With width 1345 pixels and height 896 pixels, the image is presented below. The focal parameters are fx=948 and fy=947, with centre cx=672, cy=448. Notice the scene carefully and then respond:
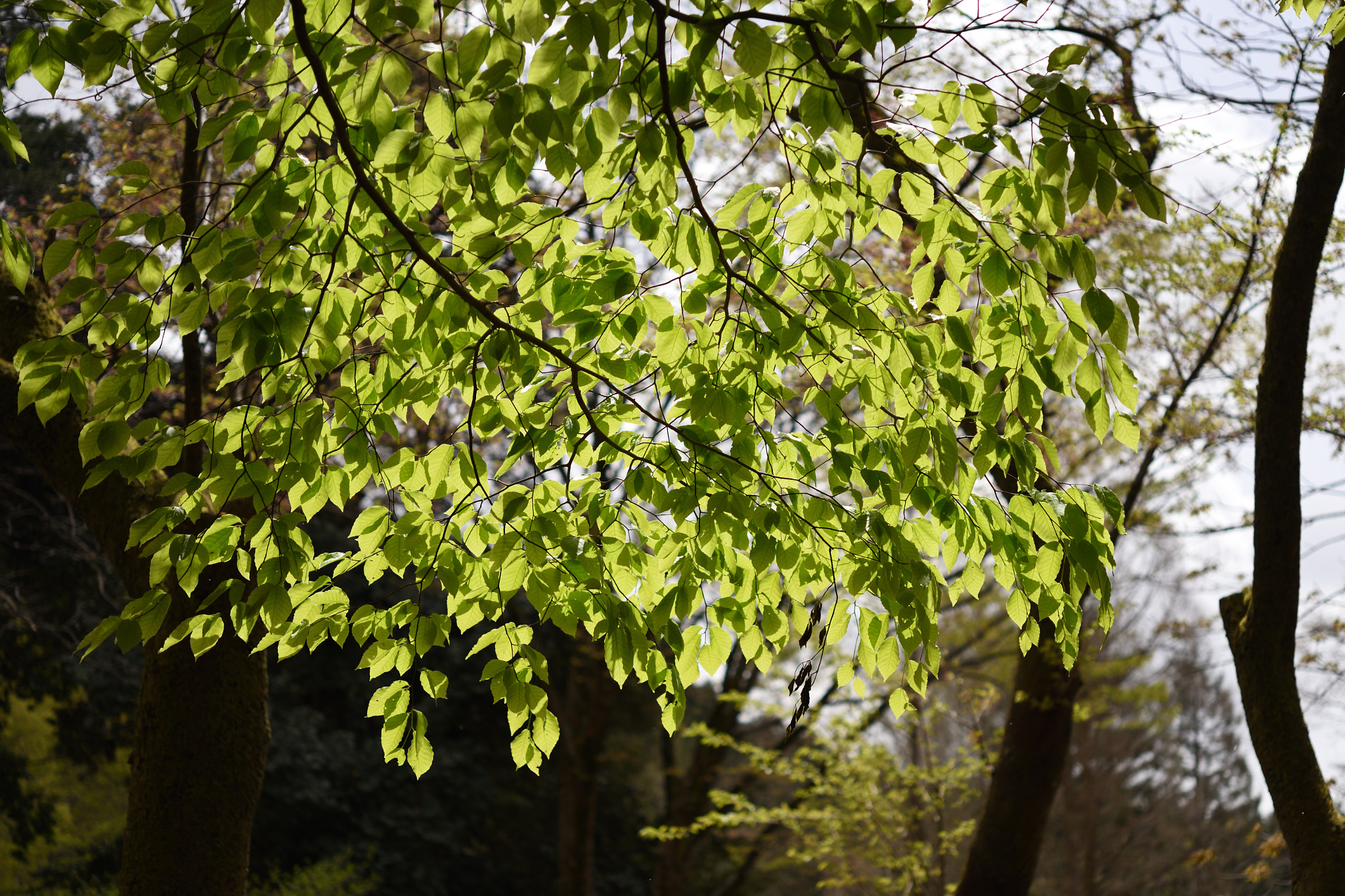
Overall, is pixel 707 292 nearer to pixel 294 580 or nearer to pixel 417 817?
pixel 294 580

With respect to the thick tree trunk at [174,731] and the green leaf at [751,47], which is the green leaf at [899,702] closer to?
the green leaf at [751,47]

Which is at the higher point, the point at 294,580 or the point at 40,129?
the point at 40,129

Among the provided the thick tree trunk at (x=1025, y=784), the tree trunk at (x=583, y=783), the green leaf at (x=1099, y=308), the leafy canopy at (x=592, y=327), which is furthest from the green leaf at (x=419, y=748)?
the tree trunk at (x=583, y=783)

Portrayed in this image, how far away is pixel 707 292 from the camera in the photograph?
272cm

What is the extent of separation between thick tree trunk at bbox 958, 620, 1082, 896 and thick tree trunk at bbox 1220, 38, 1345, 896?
1947 millimetres

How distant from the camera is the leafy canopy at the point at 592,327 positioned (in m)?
2.09

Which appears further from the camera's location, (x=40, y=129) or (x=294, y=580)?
(x=40, y=129)

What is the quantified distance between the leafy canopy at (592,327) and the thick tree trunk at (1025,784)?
11.5ft

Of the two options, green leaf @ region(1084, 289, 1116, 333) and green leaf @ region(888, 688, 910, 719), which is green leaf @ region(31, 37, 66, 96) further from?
green leaf @ region(888, 688, 910, 719)

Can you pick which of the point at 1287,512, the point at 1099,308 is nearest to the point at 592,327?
the point at 1099,308

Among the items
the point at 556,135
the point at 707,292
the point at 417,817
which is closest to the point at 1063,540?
the point at 707,292

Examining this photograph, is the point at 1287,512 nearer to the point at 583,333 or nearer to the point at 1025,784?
the point at 1025,784

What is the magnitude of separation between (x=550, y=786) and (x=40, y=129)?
1175cm

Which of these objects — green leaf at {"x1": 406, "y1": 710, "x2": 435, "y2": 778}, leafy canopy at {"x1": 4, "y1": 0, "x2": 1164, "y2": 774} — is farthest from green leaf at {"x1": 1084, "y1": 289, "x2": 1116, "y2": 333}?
green leaf at {"x1": 406, "y1": 710, "x2": 435, "y2": 778}
